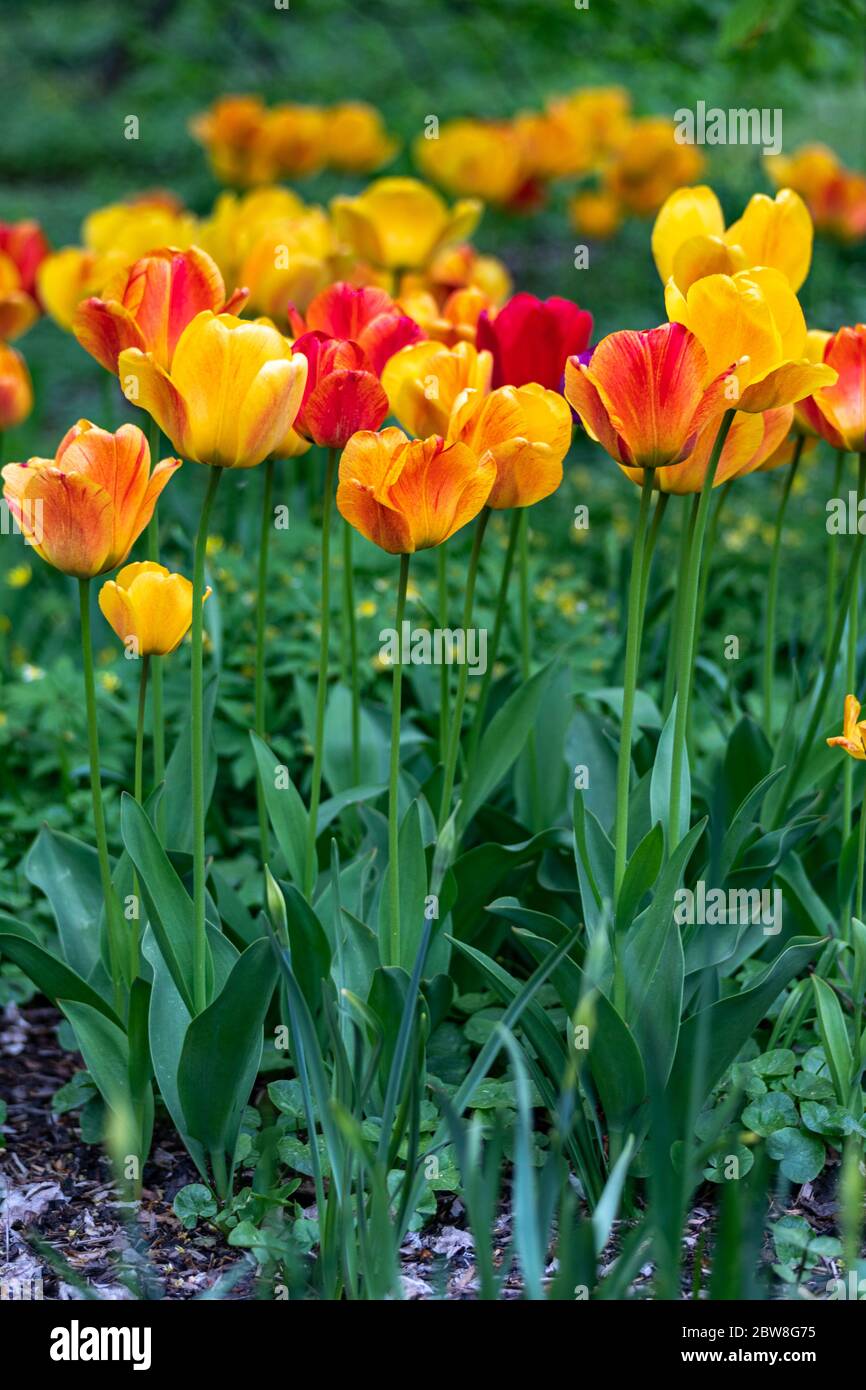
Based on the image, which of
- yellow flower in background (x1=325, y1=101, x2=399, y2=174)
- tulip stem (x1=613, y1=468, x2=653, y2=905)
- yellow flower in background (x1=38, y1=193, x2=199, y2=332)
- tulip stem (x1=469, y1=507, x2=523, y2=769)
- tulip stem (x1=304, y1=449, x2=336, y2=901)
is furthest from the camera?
yellow flower in background (x1=325, y1=101, x2=399, y2=174)

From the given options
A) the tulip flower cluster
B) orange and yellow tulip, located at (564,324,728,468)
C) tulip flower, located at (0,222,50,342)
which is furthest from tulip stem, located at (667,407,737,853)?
the tulip flower cluster

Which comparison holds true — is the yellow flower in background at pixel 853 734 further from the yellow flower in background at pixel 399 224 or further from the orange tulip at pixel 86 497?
the yellow flower in background at pixel 399 224

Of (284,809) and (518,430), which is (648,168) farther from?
(284,809)

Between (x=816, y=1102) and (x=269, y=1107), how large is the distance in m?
0.84

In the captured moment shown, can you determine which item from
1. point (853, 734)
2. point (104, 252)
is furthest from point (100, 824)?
point (104, 252)

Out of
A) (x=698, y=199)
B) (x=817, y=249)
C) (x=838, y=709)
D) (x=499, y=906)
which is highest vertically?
(x=817, y=249)

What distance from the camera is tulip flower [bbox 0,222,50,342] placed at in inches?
135

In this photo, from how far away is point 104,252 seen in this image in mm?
3590

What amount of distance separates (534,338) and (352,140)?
3.26 meters

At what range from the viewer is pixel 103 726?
2.94m

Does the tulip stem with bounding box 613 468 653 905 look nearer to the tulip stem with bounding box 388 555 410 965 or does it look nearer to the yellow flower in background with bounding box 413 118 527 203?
the tulip stem with bounding box 388 555 410 965

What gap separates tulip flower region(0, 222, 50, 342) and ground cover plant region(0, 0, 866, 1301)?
25mm

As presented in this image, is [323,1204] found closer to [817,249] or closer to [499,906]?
[499,906]
